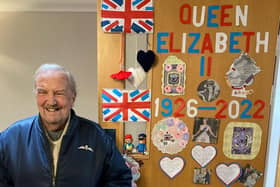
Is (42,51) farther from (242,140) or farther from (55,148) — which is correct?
(242,140)

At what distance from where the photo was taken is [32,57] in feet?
7.53

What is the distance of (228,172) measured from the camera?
57.4 inches

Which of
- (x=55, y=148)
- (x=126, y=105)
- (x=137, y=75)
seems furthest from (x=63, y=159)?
(x=137, y=75)

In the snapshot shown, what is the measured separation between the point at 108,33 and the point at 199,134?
28.1 inches

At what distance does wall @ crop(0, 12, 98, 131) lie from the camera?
2229 mm

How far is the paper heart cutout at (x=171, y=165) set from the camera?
1446 millimetres

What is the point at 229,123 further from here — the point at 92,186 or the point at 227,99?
the point at 92,186

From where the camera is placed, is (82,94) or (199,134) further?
(82,94)

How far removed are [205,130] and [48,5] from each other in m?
1.56

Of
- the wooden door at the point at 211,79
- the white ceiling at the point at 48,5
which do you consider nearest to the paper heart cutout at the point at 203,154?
the wooden door at the point at 211,79

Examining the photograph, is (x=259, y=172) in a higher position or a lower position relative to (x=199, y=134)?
lower

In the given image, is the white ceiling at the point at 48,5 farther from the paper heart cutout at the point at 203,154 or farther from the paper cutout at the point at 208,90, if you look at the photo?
the paper heart cutout at the point at 203,154

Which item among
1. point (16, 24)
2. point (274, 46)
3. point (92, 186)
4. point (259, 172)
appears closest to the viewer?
point (92, 186)

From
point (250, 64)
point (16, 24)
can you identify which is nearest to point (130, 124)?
point (250, 64)
